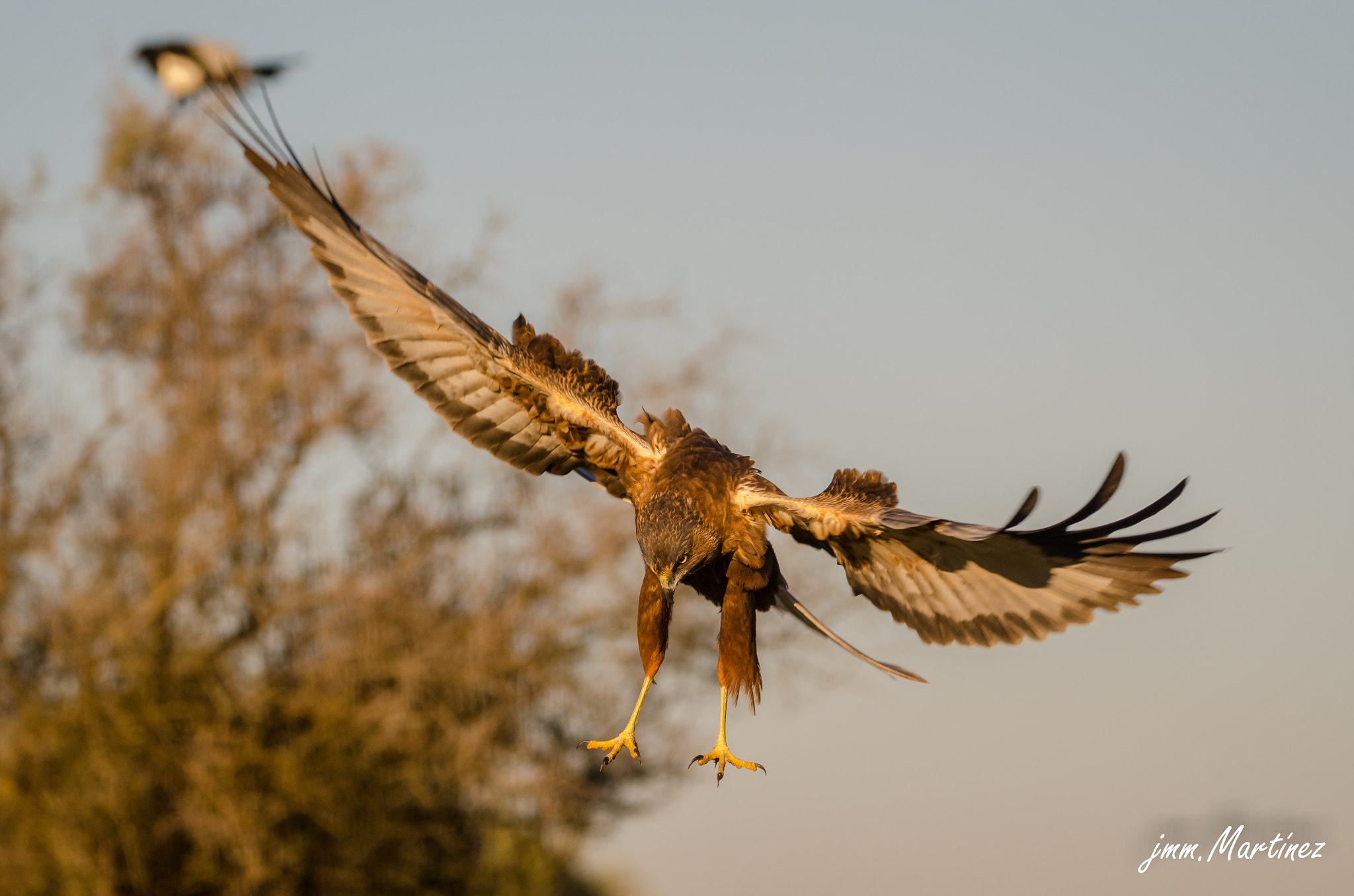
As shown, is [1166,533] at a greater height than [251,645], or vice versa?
[251,645]

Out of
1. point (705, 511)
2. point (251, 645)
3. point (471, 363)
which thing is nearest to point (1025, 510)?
point (705, 511)

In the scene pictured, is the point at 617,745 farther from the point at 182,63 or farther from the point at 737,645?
the point at 182,63

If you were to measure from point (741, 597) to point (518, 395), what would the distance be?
144cm

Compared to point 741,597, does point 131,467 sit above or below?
above

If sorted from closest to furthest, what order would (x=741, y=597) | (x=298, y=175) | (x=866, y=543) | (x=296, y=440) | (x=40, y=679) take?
(x=741, y=597)
(x=866, y=543)
(x=298, y=175)
(x=40, y=679)
(x=296, y=440)

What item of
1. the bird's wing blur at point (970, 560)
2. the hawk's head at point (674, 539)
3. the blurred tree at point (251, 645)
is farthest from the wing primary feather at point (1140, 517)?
the blurred tree at point (251, 645)

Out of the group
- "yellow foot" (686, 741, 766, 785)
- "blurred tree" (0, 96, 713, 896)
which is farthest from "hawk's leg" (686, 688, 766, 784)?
"blurred tree" (0, 96, 713, 896)

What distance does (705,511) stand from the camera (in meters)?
3.85

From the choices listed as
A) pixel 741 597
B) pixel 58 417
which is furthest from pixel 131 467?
pixel 741 597

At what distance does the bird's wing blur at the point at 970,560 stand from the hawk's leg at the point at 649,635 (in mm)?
424

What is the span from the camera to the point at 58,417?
52.5 ft

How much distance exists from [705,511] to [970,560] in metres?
1.20

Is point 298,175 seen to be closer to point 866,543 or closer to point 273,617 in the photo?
point 866,543

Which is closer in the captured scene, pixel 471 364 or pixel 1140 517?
pixel 1140 517
